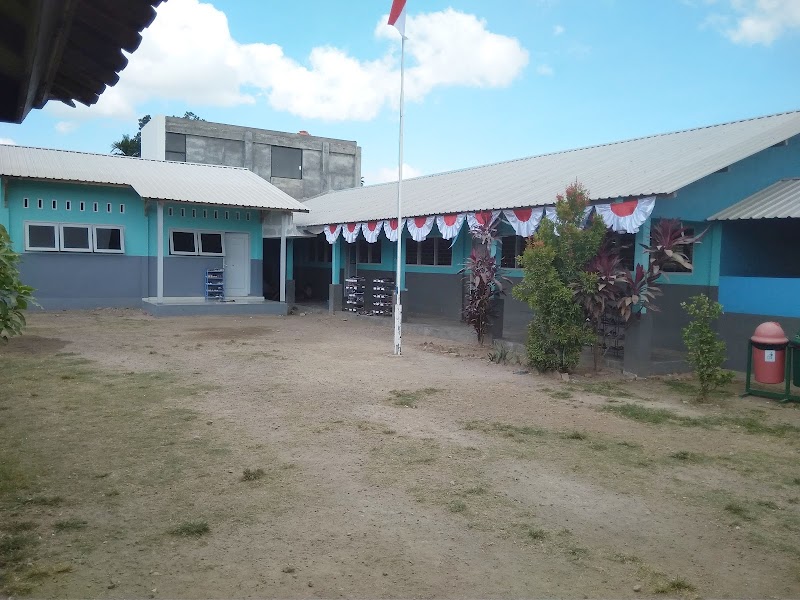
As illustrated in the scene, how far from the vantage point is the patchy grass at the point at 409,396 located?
763cm

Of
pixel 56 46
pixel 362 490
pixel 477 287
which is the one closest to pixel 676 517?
pixel 362 490

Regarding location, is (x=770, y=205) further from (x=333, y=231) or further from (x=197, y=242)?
(x=197, y=242)

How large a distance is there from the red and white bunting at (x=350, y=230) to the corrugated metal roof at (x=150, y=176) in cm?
176

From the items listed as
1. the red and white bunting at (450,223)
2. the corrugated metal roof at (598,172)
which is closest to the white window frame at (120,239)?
the corrugated metal roof at (598,172)

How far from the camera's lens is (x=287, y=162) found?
3259 cm

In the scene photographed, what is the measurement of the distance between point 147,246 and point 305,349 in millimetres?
8314

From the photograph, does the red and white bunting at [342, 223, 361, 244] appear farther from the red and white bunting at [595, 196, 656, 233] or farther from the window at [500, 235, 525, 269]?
the red and white bunting at [595, 196, 656, 233]

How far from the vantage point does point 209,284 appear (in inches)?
725

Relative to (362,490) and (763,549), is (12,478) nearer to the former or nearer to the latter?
(362,490)

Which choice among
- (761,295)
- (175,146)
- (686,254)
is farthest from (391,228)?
(175,146)

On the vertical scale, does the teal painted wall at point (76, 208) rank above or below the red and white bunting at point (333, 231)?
above

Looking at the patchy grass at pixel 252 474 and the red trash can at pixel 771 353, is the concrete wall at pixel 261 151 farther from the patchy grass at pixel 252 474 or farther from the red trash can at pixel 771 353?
the patchy grass at pixel 252 474

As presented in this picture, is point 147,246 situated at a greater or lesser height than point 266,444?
greater

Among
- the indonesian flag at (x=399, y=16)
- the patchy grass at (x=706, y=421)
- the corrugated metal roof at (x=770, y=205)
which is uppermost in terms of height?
the indonesian flag at (x=399, y=16)
